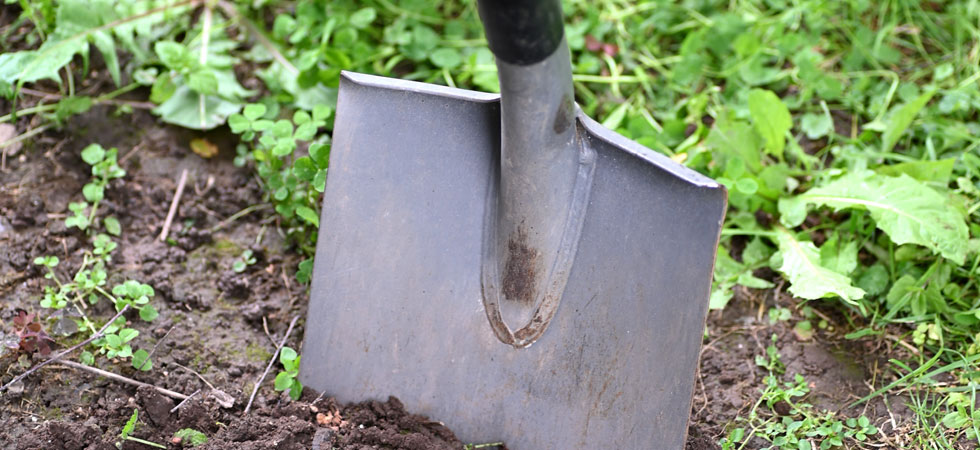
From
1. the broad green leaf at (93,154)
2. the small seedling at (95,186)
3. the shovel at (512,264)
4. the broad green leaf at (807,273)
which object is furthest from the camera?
the broad green leaf at (93,154)

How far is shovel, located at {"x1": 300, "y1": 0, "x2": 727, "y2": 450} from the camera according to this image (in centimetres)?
132

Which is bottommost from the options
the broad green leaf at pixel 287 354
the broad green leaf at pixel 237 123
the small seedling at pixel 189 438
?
the small seedling at pixel 189 438

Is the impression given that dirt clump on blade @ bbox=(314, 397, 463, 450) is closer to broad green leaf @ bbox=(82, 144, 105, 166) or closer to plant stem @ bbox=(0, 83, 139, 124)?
broad green leaf @ bbox=(82, 144, 105, 166)

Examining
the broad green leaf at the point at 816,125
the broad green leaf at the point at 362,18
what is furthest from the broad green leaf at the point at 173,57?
the broad green leaf at the point at 816,125

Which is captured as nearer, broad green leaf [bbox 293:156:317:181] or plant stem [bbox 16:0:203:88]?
broad green leaf [bbox 293:156:317:181]

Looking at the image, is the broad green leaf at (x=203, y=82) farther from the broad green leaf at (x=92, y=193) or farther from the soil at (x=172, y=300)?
the broad green leaf at (x=92, y=193)

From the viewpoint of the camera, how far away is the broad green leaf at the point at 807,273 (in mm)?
1550

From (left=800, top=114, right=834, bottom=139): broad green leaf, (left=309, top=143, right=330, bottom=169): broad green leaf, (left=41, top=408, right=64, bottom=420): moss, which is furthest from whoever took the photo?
(left=800, top=114, right=834, bottom=139): broad green leaf

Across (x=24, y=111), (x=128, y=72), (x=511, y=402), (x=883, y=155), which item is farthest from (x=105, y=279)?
Answer: (x=883, y=155)

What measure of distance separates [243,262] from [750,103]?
1273mm

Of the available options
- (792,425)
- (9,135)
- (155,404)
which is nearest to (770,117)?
(792,425)

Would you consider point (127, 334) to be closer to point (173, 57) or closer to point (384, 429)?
point (384, 429)

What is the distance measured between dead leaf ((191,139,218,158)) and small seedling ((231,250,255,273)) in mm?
371

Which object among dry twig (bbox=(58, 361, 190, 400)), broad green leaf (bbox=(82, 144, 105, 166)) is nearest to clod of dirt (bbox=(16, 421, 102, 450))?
dry twig (bbox=(58, 361, 190, 400))
